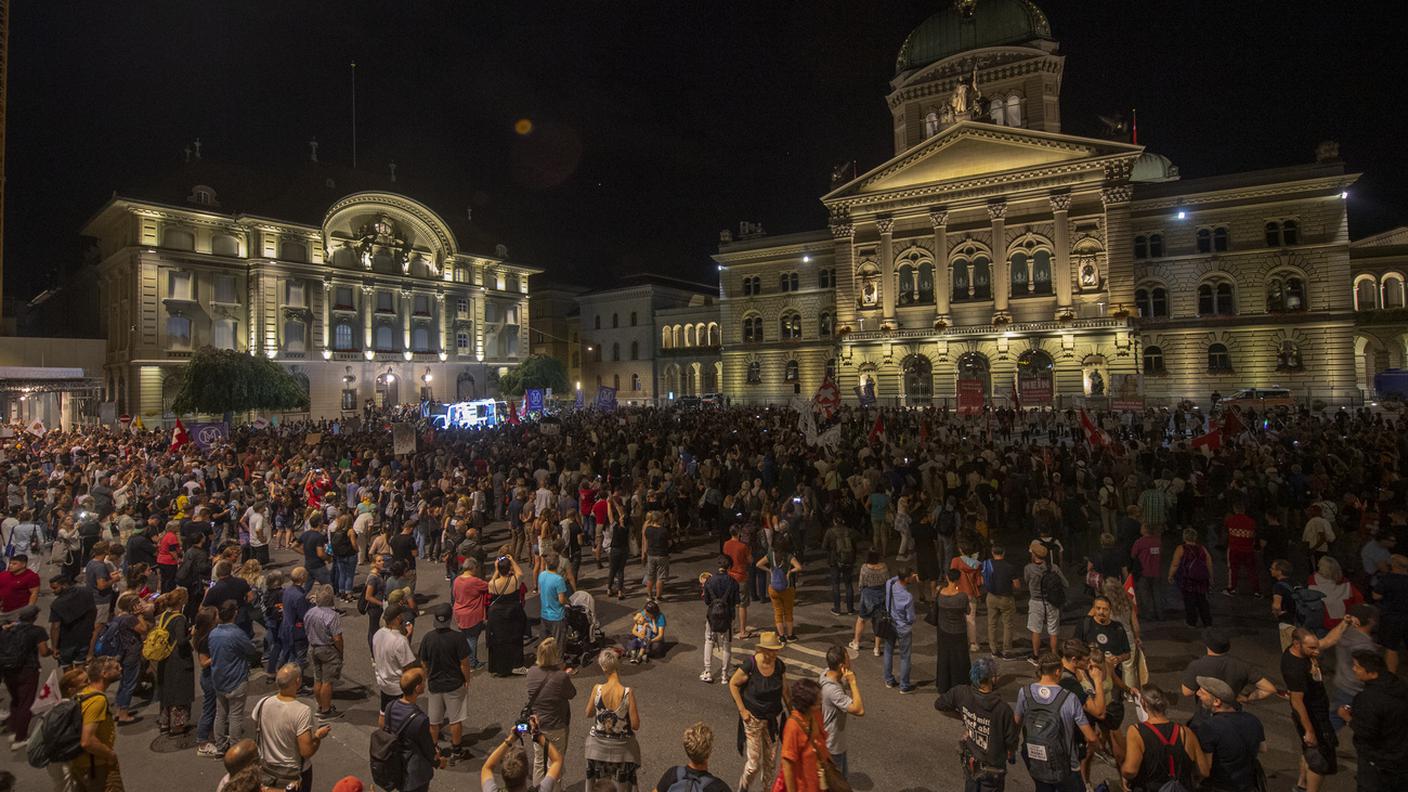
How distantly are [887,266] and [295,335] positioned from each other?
43.5 m

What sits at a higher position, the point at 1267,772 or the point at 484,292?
the point at 484,292

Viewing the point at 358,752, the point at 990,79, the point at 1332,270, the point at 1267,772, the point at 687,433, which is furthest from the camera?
the point at 990,79

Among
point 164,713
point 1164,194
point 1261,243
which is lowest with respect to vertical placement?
point 164,713

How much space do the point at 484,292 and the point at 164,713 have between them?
191 ft

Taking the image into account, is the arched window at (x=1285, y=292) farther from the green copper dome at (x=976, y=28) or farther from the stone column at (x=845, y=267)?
the stone column at (x=845, y=267)

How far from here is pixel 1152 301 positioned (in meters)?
41.8

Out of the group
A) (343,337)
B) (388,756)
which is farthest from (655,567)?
(343,337)

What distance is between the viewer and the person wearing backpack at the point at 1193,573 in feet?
30.8

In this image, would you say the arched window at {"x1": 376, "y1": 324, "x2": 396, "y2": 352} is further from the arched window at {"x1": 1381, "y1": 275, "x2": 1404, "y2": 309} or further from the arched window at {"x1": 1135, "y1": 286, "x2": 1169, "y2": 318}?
the arched window at {"x1": 1381, "y1": 275, "x2": 1404, "y2": 309}

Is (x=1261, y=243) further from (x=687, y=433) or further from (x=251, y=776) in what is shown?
(x=251, y=776)

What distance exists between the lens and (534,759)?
530 centimetres

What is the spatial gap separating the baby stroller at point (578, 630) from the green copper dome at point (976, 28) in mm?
49811

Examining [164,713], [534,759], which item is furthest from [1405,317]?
[164,713]

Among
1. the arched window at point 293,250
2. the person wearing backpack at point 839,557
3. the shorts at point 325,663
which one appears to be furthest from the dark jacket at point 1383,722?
the arched window at point 293,250
